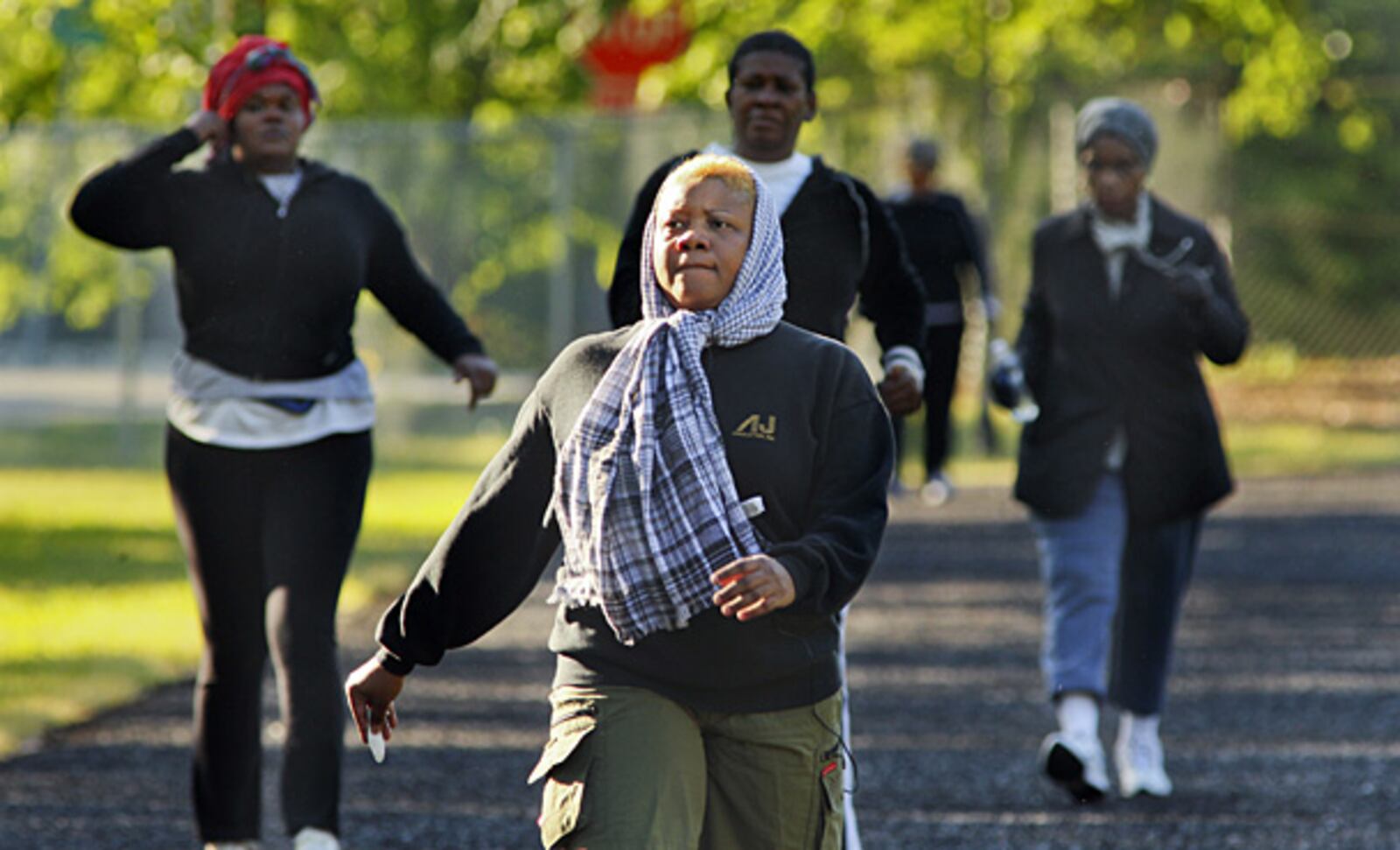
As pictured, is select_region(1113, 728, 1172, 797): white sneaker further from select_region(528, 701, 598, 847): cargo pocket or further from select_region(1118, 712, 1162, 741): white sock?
select_region(528, 701, 598, 847): cargo pocket

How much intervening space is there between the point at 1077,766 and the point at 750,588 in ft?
10.9

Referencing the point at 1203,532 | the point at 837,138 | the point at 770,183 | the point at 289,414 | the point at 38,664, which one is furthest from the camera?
the point at 837,138

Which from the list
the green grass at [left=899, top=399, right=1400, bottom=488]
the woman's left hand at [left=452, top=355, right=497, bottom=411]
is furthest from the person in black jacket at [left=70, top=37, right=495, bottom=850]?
the green grass at [left=899, top=399, right=1400, bottom=488]

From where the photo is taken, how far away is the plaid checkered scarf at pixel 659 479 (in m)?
4.06

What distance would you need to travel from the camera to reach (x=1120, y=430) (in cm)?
738

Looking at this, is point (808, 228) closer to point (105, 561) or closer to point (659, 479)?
point (659, 479)

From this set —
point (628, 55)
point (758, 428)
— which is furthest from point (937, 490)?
point (758, 428)

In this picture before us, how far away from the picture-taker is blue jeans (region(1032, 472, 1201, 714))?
289 inches

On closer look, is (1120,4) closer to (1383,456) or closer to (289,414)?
(1383,456)

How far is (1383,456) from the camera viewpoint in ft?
68.6

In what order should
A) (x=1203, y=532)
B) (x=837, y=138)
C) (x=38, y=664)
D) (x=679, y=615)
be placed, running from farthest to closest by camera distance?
(x=837, y=138) → (x=1203, y=532) → (x=38, y=664) → (x=679, y=615)

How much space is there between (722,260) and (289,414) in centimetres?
227

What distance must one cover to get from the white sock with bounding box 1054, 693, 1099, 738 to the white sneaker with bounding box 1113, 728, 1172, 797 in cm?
22

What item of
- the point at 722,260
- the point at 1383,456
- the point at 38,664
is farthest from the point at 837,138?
the point at 722,260
